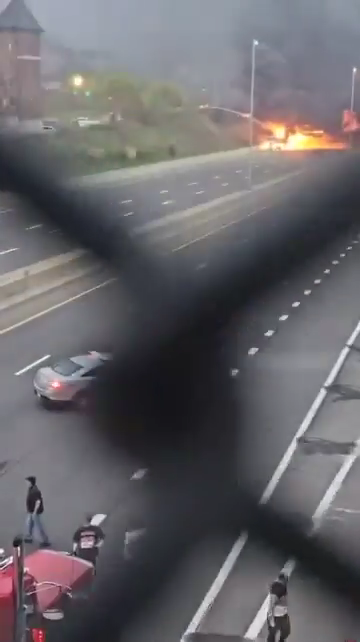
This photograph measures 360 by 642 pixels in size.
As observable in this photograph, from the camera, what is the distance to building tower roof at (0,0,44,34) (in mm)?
381

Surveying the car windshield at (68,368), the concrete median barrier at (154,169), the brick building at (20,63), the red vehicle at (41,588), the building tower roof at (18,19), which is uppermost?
the building tower roof at (18,19)

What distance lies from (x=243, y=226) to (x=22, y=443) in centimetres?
275

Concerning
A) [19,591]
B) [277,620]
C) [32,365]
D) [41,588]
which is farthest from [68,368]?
[32,365]

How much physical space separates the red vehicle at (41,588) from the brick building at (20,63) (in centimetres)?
117

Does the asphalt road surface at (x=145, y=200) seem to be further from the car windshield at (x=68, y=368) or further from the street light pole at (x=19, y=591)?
the street light pole at (x=19, y=591)

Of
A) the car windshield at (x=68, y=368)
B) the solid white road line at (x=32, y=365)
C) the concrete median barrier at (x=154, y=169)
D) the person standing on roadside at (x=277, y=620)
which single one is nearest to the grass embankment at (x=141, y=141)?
the concrete median barrier at (x=154, y=169)

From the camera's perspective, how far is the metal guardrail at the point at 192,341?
1.30ft

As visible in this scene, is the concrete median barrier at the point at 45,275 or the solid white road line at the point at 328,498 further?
the solid white road line at the point at 328,498

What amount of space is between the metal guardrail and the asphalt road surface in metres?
0.01

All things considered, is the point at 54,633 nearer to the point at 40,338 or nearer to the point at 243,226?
the point at 40,338

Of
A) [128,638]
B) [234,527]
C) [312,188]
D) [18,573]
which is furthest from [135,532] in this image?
[312,188]

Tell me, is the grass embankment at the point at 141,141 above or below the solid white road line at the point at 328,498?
above

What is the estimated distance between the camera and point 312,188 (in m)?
0.44

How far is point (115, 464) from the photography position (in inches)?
34.1
